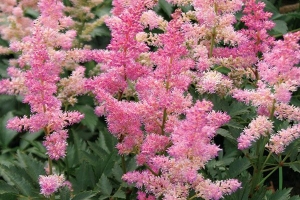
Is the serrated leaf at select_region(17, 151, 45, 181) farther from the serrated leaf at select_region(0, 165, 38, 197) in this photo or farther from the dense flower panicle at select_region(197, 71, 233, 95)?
the dense flower panicle at select_region(197, 71, 233, 95)

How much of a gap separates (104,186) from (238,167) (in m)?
0.44

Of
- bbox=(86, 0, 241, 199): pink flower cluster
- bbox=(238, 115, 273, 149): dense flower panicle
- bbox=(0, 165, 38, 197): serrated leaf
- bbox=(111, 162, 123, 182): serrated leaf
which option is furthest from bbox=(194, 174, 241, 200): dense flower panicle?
bbox=(0, 165, 38, 197): serrated leaf

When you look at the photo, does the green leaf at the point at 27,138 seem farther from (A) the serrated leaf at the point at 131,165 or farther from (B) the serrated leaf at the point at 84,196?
(B) the serrated leaf at the point at 84,196

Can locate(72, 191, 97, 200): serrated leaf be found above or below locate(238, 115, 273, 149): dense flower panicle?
below

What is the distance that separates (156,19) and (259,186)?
0.69 m

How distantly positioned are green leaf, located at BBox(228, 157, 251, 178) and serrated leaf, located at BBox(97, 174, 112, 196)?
0.39m

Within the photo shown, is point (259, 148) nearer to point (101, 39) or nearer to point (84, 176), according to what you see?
point (84, 176)

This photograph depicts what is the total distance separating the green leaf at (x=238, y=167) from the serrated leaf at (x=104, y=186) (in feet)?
1.29

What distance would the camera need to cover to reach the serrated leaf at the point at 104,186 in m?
1.84

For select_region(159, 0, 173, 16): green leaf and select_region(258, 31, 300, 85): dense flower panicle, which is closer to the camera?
select_region(258, 31, 300, 85): dense flower panicle

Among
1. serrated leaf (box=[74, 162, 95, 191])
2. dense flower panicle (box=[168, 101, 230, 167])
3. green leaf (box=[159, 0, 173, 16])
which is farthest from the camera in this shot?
green leaf (box=[159, 0, 173, 16])

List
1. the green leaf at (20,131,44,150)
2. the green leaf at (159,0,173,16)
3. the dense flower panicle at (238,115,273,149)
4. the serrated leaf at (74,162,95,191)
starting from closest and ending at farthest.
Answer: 1. the dense flower panicle at (238,115,273,149)
2. the serrated leaf at (74,162,95,191)
3. the green leaf at (20,131,44,150)
4. the green leaf at (159,0,173,16)

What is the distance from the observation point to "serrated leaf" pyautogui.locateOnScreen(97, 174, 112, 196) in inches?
72.5

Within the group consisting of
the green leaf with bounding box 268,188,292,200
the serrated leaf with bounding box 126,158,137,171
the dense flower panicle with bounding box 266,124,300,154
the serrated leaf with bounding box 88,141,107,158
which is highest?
the dense flower panicle with bounding box 266,124,300,154
